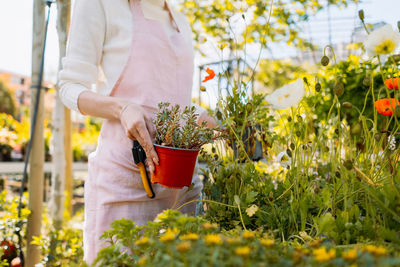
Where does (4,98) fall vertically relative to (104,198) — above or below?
above

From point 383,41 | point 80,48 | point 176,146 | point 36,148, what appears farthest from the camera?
point 36,148

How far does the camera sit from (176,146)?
33.5 inches

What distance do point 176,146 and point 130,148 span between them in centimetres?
27

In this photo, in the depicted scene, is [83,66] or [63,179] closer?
[83,66]

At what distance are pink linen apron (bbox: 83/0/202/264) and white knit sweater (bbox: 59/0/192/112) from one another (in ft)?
0.12

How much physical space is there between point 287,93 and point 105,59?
25.6 inches

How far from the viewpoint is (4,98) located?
25141 mm

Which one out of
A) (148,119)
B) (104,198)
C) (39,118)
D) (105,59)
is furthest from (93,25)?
(39,118)

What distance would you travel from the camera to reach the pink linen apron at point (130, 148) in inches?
40.5

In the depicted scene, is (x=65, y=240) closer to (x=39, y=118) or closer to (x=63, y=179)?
(x=63, y=179)

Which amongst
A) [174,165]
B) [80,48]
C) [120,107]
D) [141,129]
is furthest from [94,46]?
[174,165]

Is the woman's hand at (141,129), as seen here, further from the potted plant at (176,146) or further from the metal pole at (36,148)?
the metal pole at (36,148)

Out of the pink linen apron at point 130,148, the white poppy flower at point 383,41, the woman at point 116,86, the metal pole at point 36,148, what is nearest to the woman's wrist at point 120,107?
the woman at point 116,86

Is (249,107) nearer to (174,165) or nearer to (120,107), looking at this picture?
(174,165)
